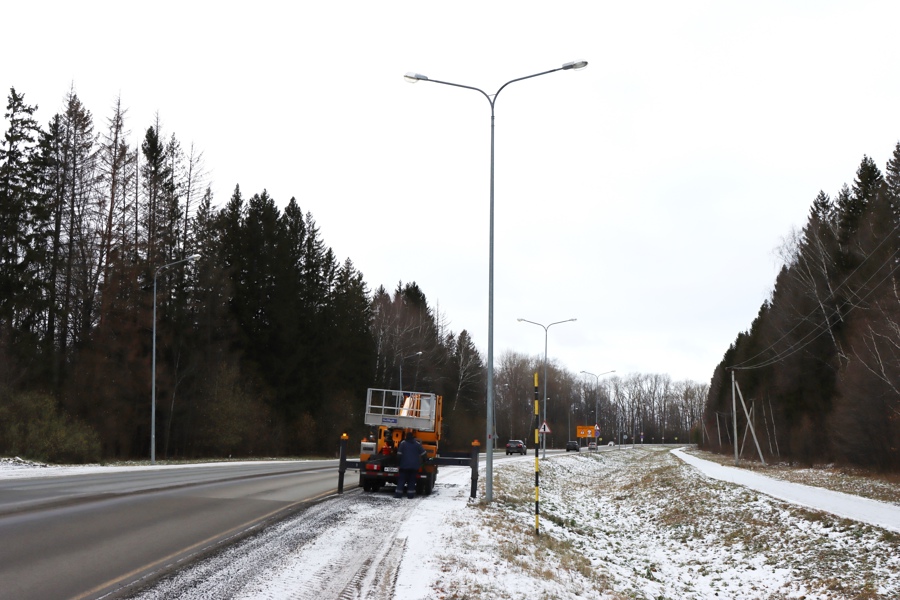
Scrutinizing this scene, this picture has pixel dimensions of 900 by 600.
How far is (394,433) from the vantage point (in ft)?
65.2

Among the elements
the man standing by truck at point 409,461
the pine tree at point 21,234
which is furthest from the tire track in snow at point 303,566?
the pine tree at point 21,234

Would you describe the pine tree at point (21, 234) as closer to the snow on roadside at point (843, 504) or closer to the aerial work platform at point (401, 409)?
the aerial work platform at point (401, 409)

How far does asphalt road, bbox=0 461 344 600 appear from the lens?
758 centimetres

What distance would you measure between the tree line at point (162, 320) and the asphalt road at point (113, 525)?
997 cm

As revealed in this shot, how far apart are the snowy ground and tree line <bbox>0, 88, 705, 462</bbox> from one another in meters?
8.94

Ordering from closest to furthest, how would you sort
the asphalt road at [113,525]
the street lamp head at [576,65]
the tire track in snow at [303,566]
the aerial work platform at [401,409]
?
the tire track in snow at [303,566] → the asphalt road at [113,525] → the street lamp head at [576,65] → the aerial work platform at [401,409]

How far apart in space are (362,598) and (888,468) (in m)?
36.1

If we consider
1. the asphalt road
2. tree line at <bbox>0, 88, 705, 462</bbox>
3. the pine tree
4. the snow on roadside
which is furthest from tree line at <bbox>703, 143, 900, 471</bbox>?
the pine tree

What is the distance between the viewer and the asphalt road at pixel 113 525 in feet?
24.9

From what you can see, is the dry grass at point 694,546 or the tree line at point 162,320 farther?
the tree line at point 162,320

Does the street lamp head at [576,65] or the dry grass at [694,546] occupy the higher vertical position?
the street lamp head at [576,65]

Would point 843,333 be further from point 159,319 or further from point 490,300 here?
point 159,319

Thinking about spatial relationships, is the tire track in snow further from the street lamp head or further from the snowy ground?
the street lamp head

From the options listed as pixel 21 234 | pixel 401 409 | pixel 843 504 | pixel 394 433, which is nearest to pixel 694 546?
pixel 843 504
